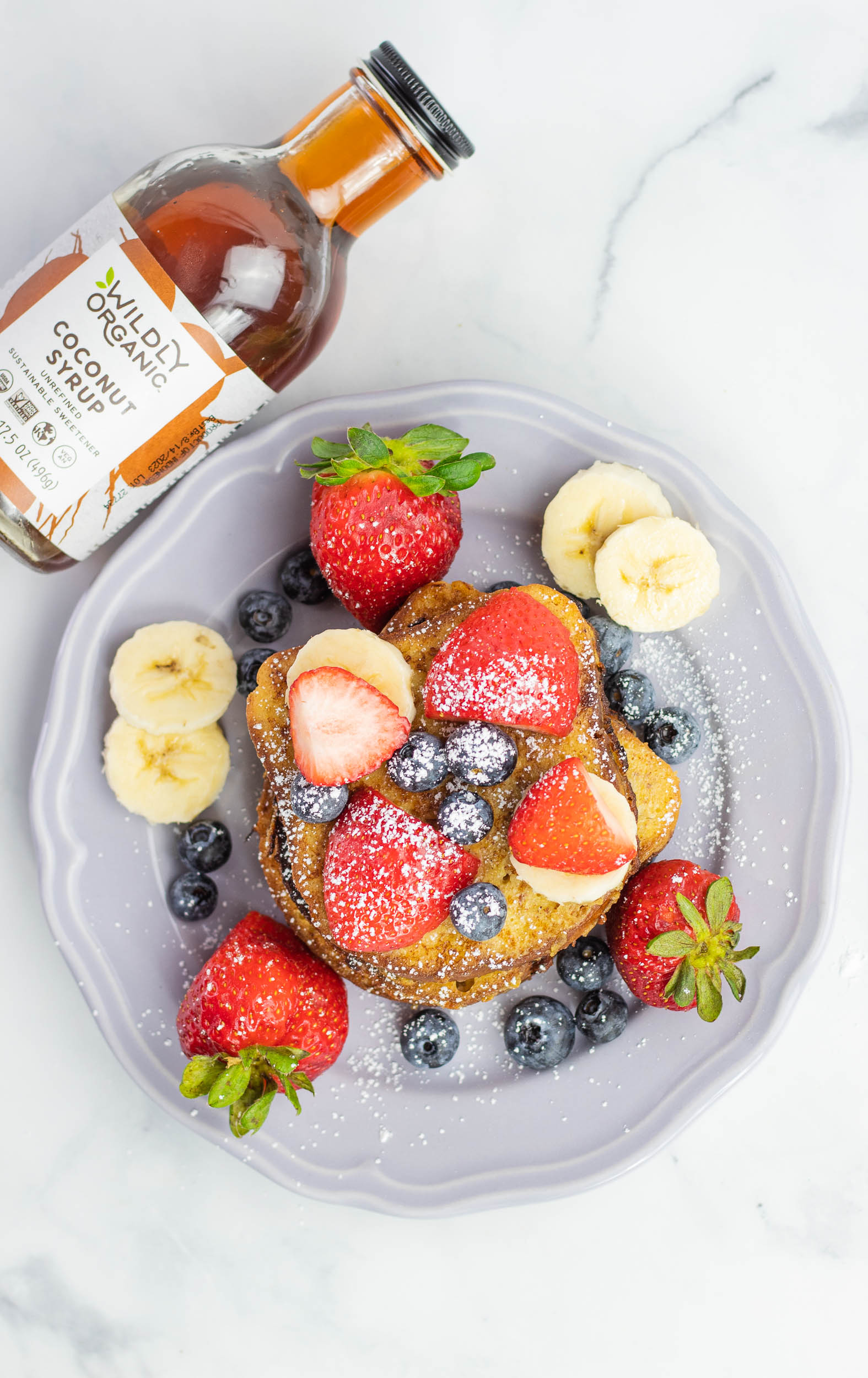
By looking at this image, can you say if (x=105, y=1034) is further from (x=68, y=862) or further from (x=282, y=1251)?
(x=282, y=1251)

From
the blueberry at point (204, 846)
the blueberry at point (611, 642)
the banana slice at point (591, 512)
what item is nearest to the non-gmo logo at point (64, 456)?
the blueberry at point (204, 846)

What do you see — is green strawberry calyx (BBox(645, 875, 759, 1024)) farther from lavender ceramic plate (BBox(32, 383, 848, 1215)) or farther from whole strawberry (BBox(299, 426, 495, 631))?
whole strawberry (BBox(299, 426, 495, 631))

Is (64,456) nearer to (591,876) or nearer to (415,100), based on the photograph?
(415,100)

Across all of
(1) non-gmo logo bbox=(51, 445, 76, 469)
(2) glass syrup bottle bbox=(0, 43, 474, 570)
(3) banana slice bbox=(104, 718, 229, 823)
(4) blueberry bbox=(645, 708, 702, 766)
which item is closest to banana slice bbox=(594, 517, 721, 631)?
(4) blueberry bbox=(645, 708, 702, 766)

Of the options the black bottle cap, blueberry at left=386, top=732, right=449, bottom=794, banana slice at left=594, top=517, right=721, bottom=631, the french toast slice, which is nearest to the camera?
the black bottle cap

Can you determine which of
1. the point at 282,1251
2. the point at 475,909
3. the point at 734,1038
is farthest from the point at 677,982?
the point at 282,1251

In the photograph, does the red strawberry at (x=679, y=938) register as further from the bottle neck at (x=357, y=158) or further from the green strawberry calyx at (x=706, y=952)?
the bottle neck at (x=357, y=158)
